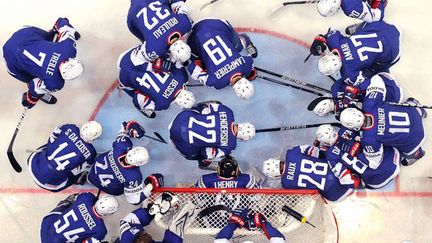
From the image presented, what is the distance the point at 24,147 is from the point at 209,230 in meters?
1.89

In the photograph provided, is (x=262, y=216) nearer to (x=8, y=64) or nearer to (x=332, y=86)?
(x=332, y=86)

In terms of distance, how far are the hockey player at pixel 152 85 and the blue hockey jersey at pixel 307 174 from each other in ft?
3.01

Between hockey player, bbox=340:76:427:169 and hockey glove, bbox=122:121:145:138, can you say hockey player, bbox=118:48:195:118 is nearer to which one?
hockey glove, bbox=122:121:145:138

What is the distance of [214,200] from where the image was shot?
4773 millimetres

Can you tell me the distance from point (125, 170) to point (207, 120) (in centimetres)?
76

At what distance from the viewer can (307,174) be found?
4.65 meters

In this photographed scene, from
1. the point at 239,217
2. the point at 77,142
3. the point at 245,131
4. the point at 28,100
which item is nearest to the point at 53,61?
the point at 28,100

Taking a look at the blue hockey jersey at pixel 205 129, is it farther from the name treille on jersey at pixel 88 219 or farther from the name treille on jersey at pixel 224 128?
the name treille on jersey at pixel 88 219

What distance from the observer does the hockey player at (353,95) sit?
15.3 feet

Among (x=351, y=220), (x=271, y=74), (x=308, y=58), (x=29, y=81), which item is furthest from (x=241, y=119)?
(x=29, y=81)

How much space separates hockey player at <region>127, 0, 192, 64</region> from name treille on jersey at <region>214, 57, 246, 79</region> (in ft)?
0.88

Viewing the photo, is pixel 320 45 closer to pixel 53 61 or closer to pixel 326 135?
pixel 326 135

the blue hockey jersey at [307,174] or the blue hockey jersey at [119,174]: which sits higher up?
the blue hockey jersey at [119,174]

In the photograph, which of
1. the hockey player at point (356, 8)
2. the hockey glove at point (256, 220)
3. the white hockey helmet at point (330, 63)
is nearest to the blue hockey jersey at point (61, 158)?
the hockey glove at point (256, 220)
